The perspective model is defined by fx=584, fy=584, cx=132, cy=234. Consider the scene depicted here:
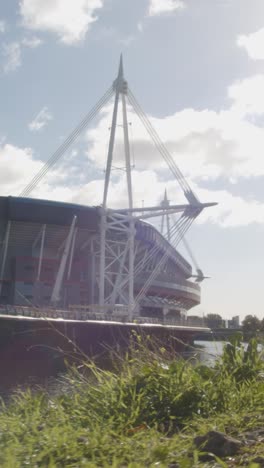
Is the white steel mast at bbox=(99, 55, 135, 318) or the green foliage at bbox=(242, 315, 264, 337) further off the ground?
the white steel mast at bbox=(99, 55, 135, 318)

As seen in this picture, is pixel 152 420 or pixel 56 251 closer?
pixel 152 420

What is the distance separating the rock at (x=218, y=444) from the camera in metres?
4.53

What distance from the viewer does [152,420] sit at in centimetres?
600

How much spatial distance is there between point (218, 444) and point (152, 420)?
151cm

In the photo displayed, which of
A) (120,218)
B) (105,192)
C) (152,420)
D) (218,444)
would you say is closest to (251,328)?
(152,420)

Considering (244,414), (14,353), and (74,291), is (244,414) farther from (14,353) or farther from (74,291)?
(74,291)

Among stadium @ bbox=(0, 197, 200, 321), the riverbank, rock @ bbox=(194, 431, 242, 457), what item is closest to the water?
the riverbank

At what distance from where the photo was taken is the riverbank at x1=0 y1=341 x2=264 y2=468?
4.36 meters

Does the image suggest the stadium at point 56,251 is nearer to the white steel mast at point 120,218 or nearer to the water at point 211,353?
the white steel mast at point 120,218

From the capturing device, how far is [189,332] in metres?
64.2

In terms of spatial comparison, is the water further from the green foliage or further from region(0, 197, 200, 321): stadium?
region(0, 197, 200, 321): stadium

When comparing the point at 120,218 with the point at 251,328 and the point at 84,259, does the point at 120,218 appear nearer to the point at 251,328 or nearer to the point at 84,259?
the point at 84,259

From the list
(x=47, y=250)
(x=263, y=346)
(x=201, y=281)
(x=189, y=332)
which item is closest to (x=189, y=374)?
(x=263, y=346)

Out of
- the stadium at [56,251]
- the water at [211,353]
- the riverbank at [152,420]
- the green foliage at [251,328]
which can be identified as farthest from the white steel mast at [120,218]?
the riverbank at [152,420]
